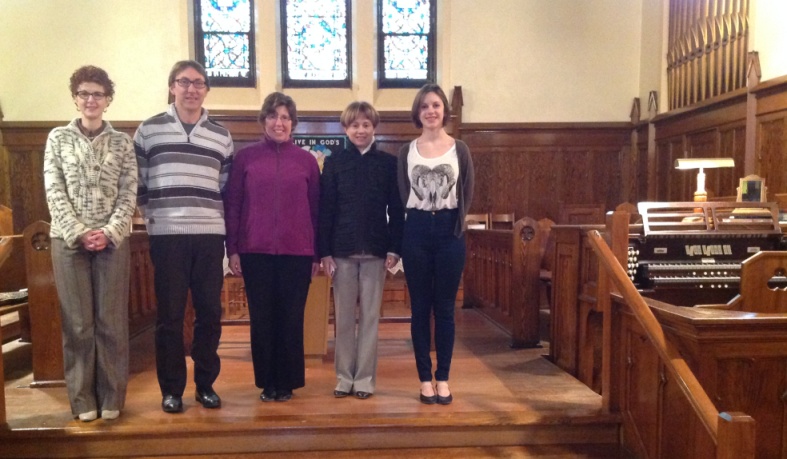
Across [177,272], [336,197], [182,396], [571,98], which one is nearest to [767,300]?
[336,197]

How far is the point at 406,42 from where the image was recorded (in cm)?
690

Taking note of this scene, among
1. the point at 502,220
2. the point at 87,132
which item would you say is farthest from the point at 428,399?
the point at 502,220

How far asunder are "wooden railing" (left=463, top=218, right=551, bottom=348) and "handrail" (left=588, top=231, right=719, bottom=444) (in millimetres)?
1339

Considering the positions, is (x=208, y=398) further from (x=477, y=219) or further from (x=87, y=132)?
(x=477, y=219)

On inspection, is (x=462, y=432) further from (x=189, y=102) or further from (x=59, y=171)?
(x=59, y=171)

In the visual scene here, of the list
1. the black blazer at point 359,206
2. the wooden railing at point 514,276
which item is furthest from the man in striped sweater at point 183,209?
the wooden railing at point 514,276

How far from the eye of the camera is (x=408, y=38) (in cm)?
689

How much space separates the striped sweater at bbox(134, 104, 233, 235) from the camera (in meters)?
2.23

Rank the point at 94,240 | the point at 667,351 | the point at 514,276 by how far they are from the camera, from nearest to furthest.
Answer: the point at 667,351
the point at 94,240
the point at 514,276

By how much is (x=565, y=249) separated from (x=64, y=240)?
2619mm

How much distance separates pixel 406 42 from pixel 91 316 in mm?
5690

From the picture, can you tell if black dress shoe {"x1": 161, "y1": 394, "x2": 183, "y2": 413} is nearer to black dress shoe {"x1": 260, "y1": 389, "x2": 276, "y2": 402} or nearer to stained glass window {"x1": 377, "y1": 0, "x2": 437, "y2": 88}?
black dress shoe {"x1": 260, "y1": 389, "x2": 276, "y2": 402}

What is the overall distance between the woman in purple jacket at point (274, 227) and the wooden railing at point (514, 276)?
173cm

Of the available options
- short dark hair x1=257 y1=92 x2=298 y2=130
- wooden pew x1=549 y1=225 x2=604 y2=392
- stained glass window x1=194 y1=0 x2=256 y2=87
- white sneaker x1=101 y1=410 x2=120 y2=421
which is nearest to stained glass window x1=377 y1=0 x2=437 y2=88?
stained glass window x1=194 y1=0 x2=256 y2=87
